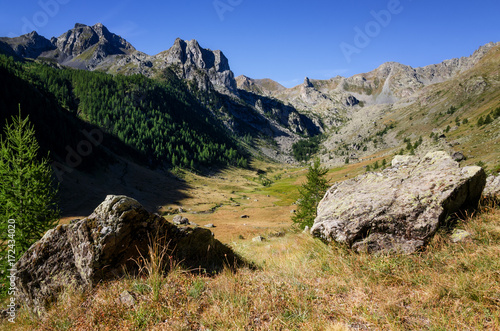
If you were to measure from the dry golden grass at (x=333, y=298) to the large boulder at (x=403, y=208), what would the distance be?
436 millimetres

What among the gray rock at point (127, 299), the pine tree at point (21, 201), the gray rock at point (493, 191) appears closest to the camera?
the gray rock at point (127, 299)

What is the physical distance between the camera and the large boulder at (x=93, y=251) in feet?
18.9

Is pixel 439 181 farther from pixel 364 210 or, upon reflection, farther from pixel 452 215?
pixel 364 210

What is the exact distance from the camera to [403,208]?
19.4 feet

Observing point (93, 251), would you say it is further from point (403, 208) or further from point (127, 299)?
point (403, 208)

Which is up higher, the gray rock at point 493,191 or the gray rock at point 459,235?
the gray rock at point 493,191

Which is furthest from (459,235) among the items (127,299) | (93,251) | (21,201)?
(21,201)

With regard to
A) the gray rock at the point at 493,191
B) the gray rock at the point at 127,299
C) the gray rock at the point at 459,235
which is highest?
the gray rock at the point at 493,191

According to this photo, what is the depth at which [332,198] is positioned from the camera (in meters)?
7.89

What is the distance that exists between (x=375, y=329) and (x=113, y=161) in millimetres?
114411

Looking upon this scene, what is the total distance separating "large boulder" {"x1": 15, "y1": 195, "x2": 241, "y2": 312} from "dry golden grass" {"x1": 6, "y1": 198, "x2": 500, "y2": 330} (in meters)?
0.51

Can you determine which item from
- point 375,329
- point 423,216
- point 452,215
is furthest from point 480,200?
point 375,329

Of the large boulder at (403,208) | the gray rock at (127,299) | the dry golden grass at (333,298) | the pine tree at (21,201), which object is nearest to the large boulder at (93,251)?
the dry golden grass at (333,298)

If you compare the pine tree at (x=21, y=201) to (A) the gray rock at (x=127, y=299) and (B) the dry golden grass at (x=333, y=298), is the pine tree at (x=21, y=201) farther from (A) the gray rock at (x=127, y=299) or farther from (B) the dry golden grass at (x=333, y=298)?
(A) the gray rock at (x=127, y=299)
